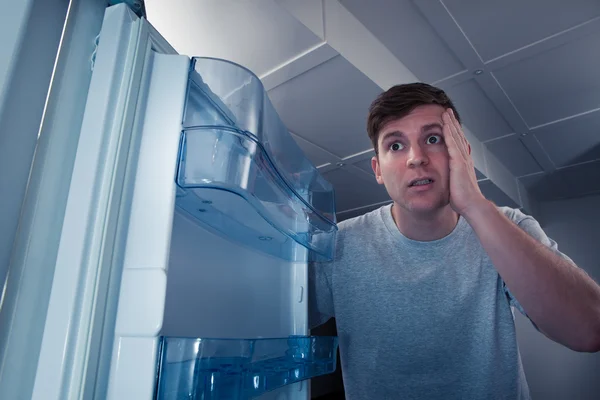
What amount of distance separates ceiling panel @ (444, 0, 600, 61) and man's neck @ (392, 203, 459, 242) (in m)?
0.96

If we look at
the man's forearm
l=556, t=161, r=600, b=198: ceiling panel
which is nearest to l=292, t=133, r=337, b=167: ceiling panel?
the man's forearm

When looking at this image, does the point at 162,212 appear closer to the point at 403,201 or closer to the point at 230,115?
the point at 230,115

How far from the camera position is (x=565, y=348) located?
312 centimetres

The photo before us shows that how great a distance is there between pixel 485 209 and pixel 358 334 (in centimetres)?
42

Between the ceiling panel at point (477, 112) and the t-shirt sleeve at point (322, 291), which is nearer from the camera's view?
the t-shirt sleeve at point (322, 291)

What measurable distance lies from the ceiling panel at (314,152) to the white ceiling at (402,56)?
0.01 metres

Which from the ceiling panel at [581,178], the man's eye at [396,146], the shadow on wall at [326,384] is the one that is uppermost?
the ceiling panel at [581,178]

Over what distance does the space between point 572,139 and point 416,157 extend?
2326 millimetres

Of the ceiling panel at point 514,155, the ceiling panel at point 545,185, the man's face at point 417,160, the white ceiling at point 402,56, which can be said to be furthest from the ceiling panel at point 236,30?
the ceiling panel at point 545,185

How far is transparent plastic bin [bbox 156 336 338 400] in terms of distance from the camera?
0.33 meters

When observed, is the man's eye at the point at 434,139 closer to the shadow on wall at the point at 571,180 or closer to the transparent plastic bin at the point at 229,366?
the transparent plastic bin at the point at 229,366

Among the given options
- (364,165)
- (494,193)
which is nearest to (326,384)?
(494,193)

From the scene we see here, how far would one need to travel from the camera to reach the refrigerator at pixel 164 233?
319mm

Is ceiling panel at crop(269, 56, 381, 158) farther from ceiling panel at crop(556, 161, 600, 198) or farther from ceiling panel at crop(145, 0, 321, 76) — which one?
ceiling panel at crop(556, 161, 600, 198)
